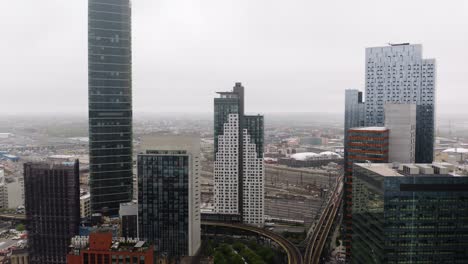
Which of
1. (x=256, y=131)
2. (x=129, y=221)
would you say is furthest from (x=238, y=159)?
(x=129, y=221)

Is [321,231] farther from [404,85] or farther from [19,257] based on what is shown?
[19,257]

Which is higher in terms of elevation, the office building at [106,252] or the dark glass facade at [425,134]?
the dark glass facade at [425,134]

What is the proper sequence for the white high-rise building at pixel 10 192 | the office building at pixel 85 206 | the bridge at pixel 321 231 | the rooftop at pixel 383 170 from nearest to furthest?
1. the rooftop at pixel 383 170
2. the bridge at pixel 321 231
3. the office building at pixel 85 206
4. the white high-rise building at pixel 10 192

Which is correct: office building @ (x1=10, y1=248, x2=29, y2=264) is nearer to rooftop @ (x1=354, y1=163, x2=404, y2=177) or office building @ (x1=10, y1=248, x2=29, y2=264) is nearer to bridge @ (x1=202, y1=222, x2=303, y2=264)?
bridge @ (x1=202, y1=222, x2=303, y2=264)

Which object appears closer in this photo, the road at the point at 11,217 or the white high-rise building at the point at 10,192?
the road at the point at 11,217

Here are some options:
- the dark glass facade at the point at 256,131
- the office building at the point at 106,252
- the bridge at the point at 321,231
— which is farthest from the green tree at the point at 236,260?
the dark glass facade at the point at 256,131

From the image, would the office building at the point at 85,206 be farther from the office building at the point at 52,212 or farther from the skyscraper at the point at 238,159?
the skyscraper at the point at 238,159
